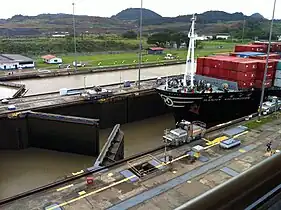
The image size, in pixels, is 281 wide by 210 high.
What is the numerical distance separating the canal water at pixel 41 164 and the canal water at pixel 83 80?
57.9 ft

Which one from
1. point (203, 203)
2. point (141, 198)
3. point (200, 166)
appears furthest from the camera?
point (200, 166)

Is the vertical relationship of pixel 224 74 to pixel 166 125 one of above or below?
above

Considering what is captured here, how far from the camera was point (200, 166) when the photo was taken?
54.4ft

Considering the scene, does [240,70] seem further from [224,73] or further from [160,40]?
[160,40]

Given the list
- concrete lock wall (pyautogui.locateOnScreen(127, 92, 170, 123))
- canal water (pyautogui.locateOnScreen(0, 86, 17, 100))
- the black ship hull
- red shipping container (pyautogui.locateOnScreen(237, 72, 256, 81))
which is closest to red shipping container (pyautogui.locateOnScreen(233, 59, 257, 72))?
red shipping container (pyautogui.locateOnScreen(237, 72, 256, 81))

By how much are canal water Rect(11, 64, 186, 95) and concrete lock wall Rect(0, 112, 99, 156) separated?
1594cm

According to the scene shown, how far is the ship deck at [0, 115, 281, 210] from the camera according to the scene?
13.1 meters

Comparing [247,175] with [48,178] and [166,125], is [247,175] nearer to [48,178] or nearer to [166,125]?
[48,178]

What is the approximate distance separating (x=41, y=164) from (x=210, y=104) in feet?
52.7

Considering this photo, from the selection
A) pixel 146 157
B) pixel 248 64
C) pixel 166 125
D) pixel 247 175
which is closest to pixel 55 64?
pixel 166 125

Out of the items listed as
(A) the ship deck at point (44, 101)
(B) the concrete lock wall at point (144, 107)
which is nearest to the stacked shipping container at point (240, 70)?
(B) the concrete lock wall at point (144, 107)

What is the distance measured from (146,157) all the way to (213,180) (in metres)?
4.32

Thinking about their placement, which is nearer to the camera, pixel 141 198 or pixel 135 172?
pixel 141 198

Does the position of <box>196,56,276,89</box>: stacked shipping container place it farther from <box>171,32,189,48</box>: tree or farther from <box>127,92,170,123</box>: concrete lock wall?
<box>171,32,189,48</box>: tree
